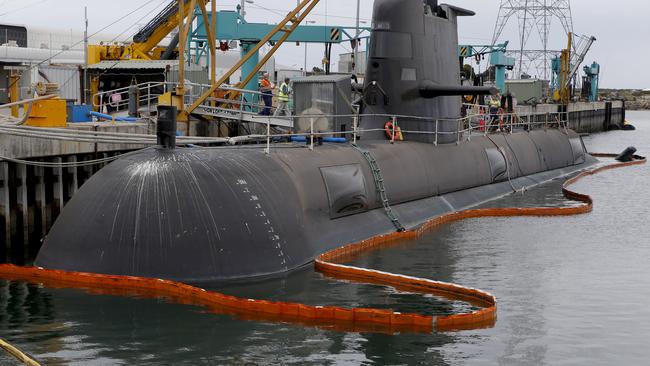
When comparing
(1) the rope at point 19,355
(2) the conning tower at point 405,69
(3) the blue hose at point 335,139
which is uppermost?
(2) the conning tower at point 405,69

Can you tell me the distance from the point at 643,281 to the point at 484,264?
10.8 feet

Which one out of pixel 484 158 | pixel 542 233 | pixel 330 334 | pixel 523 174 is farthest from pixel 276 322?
pixel 523 174

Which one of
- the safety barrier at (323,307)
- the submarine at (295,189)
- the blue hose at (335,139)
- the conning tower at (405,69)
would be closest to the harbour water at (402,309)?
the safety barrier at (323,307)

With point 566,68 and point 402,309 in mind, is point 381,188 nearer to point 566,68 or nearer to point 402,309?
point 402,309

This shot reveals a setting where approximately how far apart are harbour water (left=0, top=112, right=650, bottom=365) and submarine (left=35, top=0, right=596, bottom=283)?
78cm

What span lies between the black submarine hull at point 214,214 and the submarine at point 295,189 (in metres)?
0.03

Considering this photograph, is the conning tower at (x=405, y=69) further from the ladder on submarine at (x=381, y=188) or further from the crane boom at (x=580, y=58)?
the crane boom at (x=580, y=58)

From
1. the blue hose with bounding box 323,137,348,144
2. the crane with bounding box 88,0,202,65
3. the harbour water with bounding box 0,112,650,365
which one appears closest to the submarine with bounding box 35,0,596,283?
the blue hose with bounding box 323,137,348,144

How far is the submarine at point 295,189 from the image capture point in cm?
1580

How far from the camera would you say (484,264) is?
63.1ft

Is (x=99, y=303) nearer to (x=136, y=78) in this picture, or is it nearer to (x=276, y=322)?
(x=276, y=322)

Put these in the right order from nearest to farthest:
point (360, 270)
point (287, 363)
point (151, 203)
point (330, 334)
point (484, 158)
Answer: point (287, 363) → point (330, 334) → point (151, 203) → point (360, 270) → point (484, 158)

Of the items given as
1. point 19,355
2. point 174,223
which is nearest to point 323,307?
point 174,223

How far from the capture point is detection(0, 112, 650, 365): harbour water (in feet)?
41.9
